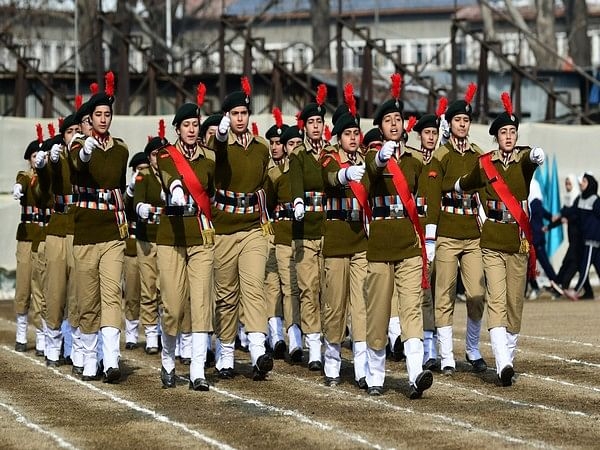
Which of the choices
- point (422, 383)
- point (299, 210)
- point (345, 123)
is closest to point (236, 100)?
point (345, 123)

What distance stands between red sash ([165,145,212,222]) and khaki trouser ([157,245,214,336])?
337 mm

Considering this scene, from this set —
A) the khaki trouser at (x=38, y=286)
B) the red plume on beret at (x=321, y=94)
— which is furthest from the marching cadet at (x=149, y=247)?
the red plume on beret at (x=321, y=94)

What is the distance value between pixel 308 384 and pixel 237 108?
7.88 ft

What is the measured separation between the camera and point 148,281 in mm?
17438

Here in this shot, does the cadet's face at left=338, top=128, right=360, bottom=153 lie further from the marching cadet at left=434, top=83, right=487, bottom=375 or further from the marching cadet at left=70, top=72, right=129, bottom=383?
the marching cadet at left=70, top=72, right=129, bottom=383

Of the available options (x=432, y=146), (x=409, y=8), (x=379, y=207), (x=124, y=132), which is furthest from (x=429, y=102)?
(x=409, y=8)

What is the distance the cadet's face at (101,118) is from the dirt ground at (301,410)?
7.20 feet

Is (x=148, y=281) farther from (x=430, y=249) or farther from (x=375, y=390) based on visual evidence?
(x=375, y=390)

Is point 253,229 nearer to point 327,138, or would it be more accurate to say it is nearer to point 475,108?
point 327,138

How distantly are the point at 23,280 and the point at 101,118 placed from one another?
4.39 m

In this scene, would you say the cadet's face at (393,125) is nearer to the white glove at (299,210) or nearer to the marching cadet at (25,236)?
the white glove at (299,210)

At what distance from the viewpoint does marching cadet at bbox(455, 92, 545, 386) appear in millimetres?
14016


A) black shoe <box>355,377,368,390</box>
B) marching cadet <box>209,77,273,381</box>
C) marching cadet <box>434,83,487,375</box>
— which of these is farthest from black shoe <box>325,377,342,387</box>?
marching cadet <box>434,83,487,375</box>

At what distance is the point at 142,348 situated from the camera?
18.2 metres
